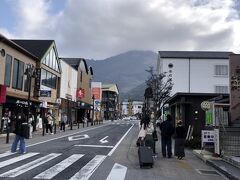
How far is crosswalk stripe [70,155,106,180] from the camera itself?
36.3ft

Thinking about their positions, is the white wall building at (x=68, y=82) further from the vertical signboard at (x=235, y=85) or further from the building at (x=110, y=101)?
the building at (x=110, y=101)

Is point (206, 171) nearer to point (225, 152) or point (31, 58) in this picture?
point (225, 152)

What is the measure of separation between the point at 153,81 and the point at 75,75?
31.2 meters

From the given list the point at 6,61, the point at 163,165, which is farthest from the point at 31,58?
the point at 163,165

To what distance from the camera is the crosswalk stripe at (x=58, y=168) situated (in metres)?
11.0

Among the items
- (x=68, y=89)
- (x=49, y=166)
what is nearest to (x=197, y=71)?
(x=68, y=89)

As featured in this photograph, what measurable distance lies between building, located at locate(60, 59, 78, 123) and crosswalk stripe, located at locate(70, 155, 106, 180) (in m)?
41.6

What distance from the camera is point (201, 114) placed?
33.1m

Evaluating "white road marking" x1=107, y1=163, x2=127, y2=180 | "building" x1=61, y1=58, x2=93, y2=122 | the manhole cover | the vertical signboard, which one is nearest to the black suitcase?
"white road marking" x1=107, y1=163, x2=127, y2=180

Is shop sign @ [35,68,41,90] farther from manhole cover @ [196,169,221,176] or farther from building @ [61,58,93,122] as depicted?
manhole cover @ [196,169,221,176]

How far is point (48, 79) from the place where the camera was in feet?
162

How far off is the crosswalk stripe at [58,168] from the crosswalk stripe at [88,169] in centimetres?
64

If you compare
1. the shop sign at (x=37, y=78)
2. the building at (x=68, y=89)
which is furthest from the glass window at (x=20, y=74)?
the building at (x=68, y=89)

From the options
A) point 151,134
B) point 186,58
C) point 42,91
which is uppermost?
point 186,58
